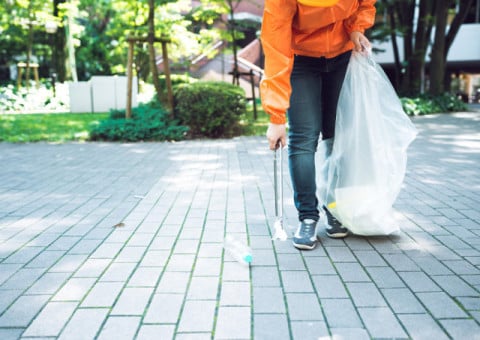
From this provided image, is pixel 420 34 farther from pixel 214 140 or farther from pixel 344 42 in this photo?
pixel 344 42

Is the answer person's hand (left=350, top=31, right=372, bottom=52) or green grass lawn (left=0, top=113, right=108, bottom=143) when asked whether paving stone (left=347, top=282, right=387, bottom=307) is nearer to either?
person's hand (left=350, top=31, right=372, bottom=52)

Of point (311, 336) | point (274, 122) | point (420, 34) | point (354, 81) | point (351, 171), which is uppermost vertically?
point (420, 34)

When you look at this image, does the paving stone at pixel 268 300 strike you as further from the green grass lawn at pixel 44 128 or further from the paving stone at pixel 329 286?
the green grass lawn at pixel 44 128

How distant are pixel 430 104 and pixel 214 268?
1198cm

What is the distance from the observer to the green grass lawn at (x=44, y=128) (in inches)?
328

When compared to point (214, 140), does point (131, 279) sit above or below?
below

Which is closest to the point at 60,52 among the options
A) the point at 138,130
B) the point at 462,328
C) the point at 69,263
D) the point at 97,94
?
the point at 97,94

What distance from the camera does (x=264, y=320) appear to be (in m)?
1.96

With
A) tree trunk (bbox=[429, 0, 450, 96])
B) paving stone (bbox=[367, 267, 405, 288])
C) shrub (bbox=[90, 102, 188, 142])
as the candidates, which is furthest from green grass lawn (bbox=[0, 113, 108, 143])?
tree trunk (bbox=[429, 0, 450, 96])

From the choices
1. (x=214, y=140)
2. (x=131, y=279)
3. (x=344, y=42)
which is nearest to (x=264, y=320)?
(x=131, y=279)

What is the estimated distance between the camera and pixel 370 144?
113 inches

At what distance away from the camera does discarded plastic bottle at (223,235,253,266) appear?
8.38 feet

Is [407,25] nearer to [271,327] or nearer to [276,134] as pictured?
[276,134]

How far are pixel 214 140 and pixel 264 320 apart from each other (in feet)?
20.8
